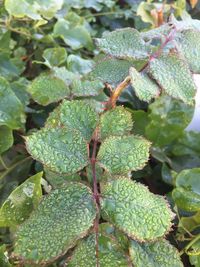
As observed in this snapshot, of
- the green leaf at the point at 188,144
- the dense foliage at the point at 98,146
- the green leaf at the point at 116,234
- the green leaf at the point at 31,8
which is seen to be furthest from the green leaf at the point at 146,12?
the green leaf at the point at 116,234

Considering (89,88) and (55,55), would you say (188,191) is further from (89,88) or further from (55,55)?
(55,55)

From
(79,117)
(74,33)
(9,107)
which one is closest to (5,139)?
(9,107)

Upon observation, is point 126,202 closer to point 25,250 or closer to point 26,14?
point 25,250

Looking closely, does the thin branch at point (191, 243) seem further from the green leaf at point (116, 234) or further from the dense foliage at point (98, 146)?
the green leaf at point (116, 234)

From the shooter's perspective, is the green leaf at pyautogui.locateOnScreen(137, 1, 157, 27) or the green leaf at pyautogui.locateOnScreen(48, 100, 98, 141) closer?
the green leaf at pyautogui.locateOnScreen(48, 100, 98, 141)

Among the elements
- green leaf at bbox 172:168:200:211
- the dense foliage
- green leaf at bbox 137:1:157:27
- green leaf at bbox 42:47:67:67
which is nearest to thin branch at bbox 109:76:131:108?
the dense foliage

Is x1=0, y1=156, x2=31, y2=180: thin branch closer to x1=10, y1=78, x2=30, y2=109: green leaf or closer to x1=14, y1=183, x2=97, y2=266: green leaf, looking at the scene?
x1=10, y1=78, x2=30, y2=109: green leaf
